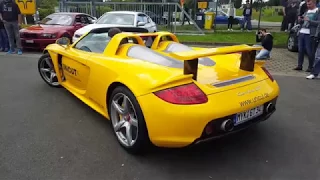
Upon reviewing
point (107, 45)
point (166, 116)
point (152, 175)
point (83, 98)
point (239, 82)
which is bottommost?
point (152, 175)

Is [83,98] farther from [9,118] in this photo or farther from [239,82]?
[239,82]

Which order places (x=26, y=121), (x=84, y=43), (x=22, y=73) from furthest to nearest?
(x=22, y=73) < (x=84, y=43) < (x=26, y=121)

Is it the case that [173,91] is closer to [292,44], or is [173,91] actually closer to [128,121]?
[128,121]

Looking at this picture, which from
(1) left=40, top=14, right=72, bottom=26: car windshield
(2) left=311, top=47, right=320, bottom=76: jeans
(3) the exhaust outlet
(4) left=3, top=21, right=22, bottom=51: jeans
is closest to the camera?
(3) the exhaust outlet

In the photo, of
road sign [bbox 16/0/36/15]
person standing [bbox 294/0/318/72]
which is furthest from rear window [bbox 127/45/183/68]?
road sign [bbox 16/0/36/15]

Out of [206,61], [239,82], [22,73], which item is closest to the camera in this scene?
[239,82]

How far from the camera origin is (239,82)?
108 inches

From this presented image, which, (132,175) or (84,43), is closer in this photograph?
(132,175)

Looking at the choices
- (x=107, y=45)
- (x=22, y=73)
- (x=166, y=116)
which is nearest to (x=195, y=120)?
(x=166, y=116)

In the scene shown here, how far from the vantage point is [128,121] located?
2.95m

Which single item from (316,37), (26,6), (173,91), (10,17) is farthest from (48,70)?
(26,6)

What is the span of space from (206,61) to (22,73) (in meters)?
4.80

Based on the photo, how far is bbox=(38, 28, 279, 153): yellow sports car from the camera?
7.89 ft

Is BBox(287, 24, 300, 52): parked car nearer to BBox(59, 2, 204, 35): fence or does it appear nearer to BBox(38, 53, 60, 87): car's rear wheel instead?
BBox(59, 2, 204, 35): fence
